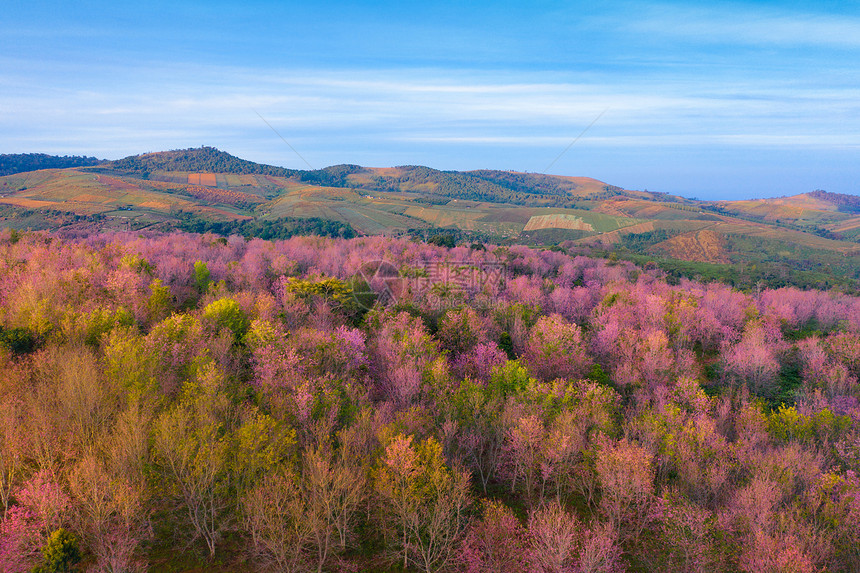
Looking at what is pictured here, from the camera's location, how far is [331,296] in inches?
2494

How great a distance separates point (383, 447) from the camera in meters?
29.0

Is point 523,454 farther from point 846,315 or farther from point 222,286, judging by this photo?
point 846,315

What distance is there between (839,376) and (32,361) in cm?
8638

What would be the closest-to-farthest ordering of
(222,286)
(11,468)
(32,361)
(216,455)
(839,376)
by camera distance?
(11,468) < (216,455) < (32,361) < (839,376) < (222,286)

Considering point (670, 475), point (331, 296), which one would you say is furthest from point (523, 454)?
point (331, 296)

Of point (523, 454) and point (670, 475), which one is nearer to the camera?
point (523, 454)

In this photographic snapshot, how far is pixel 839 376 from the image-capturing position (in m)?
54.0

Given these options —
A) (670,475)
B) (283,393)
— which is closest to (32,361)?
(283,393)

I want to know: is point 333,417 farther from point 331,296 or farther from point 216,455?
point 331,296

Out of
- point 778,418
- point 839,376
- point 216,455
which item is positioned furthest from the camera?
point 839,376

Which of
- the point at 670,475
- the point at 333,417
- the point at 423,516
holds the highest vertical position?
the point at 333,417

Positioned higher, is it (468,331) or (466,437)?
(468,331)

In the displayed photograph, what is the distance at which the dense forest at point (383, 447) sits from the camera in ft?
78.5

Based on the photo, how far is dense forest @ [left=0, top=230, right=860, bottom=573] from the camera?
78.5ft
